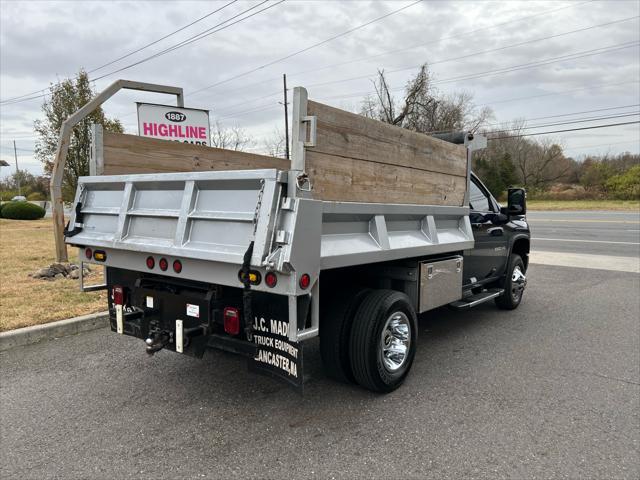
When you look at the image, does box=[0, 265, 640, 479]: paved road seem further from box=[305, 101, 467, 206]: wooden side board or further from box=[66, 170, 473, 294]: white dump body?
box=[305, 101, 467, 206]: wooden side board

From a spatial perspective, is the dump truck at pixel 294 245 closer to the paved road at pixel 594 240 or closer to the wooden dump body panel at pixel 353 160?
the wooden dump body panel at pixel 353 160

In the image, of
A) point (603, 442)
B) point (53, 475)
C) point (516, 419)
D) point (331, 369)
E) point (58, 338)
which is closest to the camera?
point (53, 475)

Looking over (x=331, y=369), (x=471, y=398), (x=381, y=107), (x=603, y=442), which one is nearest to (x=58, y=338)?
(x=331, y=369)

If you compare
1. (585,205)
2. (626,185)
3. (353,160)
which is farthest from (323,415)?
(626,185)

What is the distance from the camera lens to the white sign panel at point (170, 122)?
7.34 m

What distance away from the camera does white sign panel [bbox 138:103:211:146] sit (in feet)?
24.1

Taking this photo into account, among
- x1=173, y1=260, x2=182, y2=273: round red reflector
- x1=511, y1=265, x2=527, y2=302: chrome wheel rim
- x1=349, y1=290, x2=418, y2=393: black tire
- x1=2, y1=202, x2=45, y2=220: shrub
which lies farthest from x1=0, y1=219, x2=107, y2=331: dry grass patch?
x1=2, y1=202, x2=45, y2=220: shrub

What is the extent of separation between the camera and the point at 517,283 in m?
6.60

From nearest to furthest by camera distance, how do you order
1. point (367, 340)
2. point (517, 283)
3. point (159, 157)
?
point (367, 340), point (159, 157), point (517, 283)

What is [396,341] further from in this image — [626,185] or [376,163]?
[626,185]

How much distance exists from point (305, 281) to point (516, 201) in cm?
425

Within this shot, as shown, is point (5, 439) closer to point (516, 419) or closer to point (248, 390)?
point (248, 390)

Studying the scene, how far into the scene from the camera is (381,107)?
39344 millimetres

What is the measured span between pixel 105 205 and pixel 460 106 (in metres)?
42.8
